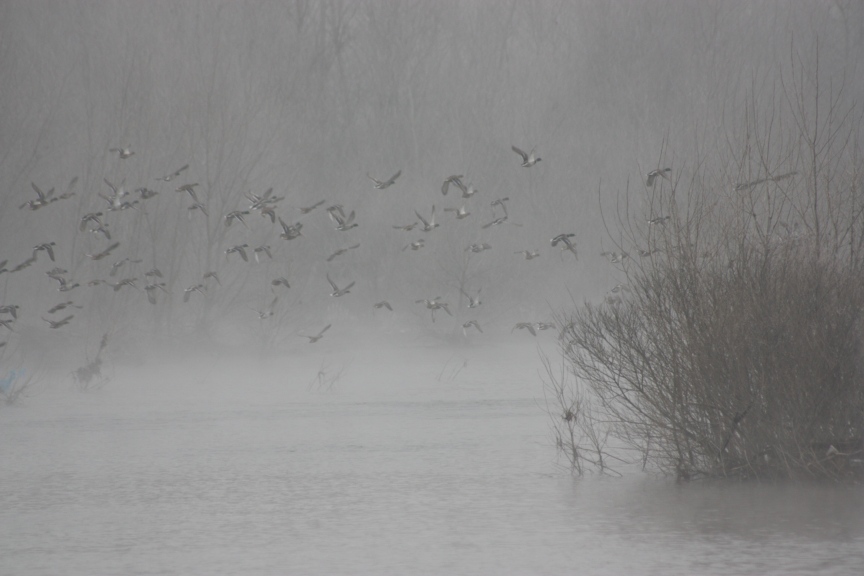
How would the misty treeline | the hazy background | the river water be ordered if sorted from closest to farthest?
the river water < the misty treeline < the hazy background

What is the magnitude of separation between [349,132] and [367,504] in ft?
86.2

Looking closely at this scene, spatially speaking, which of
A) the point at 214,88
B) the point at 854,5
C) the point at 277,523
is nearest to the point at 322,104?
the point at 214,88

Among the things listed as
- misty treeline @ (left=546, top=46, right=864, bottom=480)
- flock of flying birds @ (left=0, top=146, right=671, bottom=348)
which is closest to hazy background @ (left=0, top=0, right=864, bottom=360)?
flock of flying birds @ (left=0, top=146, right=671, bottom=348)

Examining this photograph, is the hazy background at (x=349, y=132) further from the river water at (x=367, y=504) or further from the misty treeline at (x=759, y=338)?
the misty treeline at (x=759, y=338)

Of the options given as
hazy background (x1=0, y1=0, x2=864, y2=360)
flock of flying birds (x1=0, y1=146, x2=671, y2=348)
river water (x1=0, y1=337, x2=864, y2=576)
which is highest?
hazy background (x1=0, y1=0, x2=864, y2=360)

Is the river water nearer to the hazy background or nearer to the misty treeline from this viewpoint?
the misty treeline

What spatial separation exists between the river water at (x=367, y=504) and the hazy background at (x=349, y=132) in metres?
9.33

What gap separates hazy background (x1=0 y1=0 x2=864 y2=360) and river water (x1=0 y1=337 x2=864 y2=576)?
9330mm

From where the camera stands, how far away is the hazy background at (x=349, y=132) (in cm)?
2661

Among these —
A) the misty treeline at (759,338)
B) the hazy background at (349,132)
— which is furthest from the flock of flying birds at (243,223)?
the hazy background at (349,132)

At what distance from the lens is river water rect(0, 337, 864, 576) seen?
777 centimetres

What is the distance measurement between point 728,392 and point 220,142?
2090 centimetres

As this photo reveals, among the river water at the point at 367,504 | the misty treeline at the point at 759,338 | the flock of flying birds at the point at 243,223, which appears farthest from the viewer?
the flock of flying birds at the point at 243,223

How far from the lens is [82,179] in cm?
2655
